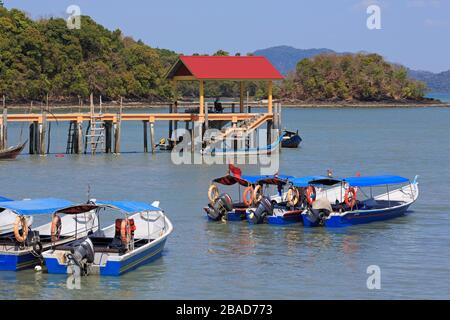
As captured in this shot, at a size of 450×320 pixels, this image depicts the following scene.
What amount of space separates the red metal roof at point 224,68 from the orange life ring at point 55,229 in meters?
32.4

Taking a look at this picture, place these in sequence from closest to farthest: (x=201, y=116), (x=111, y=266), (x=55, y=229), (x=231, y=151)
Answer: (x=111, y=266), (x=55, y=229), (x=231, y=151), (x=201, y=116)

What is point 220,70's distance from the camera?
206 ft

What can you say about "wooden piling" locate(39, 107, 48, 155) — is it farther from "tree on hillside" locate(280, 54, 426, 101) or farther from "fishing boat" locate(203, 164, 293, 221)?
"tree on hillside" locate(280, 54, 426, 101)

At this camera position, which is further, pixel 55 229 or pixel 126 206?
pixel 126 206

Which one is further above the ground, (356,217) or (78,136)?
(78,136)

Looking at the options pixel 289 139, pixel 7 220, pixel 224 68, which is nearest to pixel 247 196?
pixel 7 220

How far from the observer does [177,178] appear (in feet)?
171

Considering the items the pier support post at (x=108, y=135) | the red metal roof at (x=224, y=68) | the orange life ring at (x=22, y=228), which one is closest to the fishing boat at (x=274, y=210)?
the orange life ring at (x=22, y=228)

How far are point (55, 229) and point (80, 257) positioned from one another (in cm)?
200

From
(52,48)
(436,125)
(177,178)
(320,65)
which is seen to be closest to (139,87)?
(52,48)

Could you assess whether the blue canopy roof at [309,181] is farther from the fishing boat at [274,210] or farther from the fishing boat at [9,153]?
the fishing boat at [9,153]

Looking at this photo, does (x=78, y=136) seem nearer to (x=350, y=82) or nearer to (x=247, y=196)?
(x=247, y=196)

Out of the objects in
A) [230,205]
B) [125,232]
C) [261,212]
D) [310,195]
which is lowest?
[261,212]

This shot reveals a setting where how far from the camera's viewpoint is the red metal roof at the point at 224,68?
62125mm
